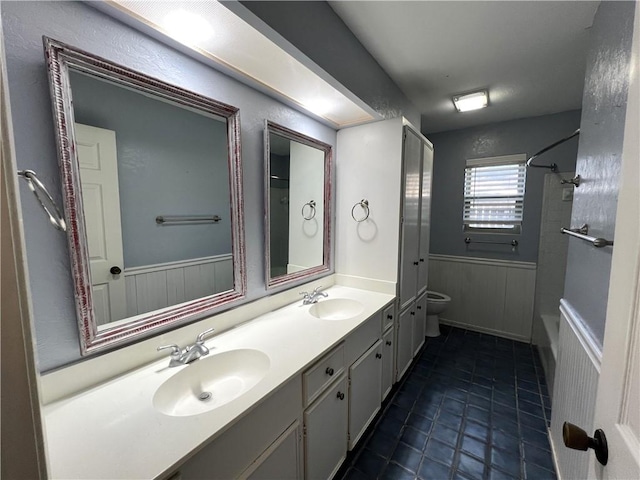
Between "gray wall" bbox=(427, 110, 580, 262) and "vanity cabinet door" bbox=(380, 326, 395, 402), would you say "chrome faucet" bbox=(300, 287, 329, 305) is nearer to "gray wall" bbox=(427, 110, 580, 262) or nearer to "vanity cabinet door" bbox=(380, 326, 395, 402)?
"vanity cabinet door" bbox=(380, 326, 395, 402)

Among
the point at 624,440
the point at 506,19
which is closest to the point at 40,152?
the point at 624,440

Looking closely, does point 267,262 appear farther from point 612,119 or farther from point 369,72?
point 612,119

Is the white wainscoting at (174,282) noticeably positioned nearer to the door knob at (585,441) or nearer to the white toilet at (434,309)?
the door knob at (585,441)

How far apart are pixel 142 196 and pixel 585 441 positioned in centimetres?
149

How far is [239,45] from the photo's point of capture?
1.07 meters

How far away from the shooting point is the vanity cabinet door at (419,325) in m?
2.34

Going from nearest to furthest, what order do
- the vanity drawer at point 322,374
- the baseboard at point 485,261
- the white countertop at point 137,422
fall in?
the white countertop at point 137,422, the vanity drawer at point 322,374, the baseboard at point 485,261

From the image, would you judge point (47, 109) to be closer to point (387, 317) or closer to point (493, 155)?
point (387, 317)

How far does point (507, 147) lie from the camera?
281cm

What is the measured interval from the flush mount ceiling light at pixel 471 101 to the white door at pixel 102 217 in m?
2.48

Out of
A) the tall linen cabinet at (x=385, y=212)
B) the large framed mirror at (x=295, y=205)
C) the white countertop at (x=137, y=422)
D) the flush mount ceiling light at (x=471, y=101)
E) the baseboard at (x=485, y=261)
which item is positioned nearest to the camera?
the white countertop at (x=137, y=422)

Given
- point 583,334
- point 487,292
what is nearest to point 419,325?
point 487,292

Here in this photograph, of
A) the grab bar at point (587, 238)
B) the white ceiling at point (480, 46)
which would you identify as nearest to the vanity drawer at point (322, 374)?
the grab bar at point (587, 238)

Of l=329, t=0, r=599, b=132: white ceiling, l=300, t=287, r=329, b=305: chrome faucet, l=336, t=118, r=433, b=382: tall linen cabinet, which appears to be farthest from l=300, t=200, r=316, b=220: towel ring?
l=329, t=0, r=599, b=132: white ceiling
